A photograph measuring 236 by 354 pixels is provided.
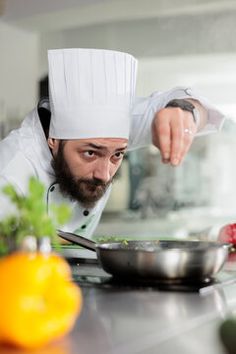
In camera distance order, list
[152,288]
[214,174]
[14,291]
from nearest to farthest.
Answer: [14,291], [152,288], [214,174]

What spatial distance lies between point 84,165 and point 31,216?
3.83 ft

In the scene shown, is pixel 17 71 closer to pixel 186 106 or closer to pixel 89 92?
pixel 89 92

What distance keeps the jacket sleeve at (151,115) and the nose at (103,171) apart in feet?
0.55

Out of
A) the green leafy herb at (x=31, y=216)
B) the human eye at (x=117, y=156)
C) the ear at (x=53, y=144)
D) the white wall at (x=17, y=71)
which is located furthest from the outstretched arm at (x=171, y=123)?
the white wall at (x=17, y=71)

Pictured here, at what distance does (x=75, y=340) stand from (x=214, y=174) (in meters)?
2.63

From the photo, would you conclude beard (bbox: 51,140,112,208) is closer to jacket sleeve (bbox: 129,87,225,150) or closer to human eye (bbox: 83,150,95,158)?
human eye (bbox: 83,150,95,158)

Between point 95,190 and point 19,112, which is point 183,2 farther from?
point 95,190

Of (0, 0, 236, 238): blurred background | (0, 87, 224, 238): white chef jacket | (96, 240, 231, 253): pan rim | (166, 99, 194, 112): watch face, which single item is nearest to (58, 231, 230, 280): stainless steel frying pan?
(96, 240, 231, 253): pan rim

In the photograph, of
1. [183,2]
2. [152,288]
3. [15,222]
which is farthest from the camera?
[183,2]

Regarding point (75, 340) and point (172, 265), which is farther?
point (172, 265)

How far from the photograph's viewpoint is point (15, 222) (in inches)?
26.9

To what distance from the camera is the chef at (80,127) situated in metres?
1.69

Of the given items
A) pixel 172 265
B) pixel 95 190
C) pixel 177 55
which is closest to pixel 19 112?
pixel 177 55

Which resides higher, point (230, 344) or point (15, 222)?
point (15, 222)
